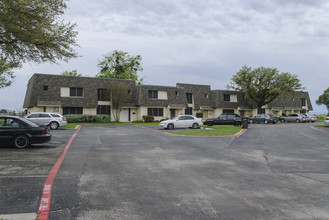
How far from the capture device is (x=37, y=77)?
35188 millimetres

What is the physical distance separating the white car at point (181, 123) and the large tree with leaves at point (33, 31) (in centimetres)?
1310

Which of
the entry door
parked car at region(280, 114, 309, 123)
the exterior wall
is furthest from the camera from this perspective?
parked car at region(280, 114, 309, 123)

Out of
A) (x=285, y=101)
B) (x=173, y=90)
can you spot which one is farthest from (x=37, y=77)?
(x=285, y=101)

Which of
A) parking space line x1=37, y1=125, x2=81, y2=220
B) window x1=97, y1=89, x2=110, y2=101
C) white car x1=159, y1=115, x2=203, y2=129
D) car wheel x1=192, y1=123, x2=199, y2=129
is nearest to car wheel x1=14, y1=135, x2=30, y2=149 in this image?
parking space line x1=37, y1=125, x2=81, y2=220

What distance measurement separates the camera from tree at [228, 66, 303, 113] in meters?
47.4

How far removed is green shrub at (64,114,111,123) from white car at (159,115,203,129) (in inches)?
491

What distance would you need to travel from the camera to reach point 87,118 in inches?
1383

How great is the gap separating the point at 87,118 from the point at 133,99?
28.6ft

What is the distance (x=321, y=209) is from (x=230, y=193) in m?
1.64

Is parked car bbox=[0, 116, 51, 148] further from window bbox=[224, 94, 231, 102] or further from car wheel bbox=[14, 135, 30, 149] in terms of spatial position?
window bbox=[224, 94, 231, 102]

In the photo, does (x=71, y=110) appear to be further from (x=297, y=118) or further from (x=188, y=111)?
(x=297, y=118)

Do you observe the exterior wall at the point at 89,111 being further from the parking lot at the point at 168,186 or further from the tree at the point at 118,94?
the parking lot at the point at 168,186

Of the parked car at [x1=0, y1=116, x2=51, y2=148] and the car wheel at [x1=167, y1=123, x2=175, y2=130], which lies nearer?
the parked car at [x1=0, y1=116, x2=51, y2=148]

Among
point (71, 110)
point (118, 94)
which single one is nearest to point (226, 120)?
point (118, 94)
